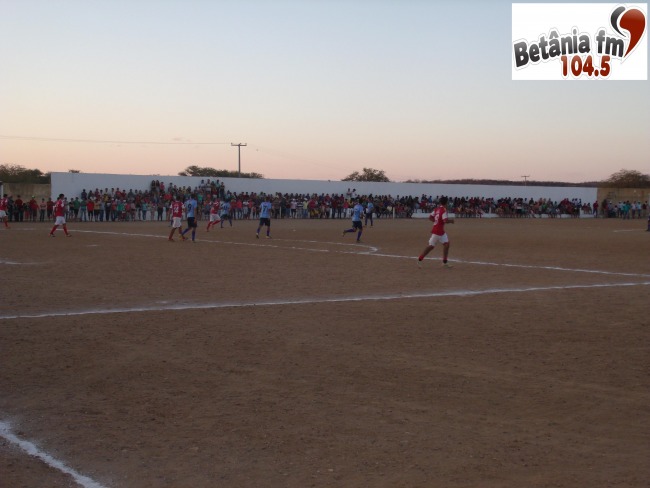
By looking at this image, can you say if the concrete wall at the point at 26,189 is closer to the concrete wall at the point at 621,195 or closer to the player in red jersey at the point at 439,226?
the player in red jersey at the point at 439,226

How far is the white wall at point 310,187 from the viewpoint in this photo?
48.2m

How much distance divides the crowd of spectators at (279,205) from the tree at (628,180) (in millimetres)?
46701

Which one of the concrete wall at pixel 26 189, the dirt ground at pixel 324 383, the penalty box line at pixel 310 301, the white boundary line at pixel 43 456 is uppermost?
the concrete wall at pixel 26 189

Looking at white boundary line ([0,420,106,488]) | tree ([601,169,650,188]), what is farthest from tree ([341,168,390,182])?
white boundary line ([0,420,106,488])

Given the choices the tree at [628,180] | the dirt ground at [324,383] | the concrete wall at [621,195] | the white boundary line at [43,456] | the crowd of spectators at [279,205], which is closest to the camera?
the white boundary line at [43,456]

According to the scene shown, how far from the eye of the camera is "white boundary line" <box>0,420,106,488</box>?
479 centimetres

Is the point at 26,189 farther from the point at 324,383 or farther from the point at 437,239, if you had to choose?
the point at 324,383

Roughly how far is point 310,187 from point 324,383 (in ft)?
178

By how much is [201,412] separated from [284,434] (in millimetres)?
874

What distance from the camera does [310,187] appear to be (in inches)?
2408

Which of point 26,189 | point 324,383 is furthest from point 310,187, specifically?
point 324,383

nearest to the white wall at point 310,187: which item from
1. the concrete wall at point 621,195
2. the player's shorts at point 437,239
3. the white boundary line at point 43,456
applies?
the concrete wall at point 621,195

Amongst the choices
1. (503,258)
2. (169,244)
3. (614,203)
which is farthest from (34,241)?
(614,203)

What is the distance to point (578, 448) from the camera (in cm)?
542
